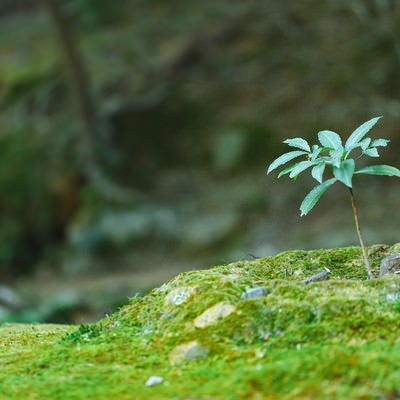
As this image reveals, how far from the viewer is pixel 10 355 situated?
2.77 meters

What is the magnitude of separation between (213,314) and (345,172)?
852 mm

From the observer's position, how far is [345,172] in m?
2.68

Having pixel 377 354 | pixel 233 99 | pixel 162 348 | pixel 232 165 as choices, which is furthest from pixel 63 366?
pixel 233 99

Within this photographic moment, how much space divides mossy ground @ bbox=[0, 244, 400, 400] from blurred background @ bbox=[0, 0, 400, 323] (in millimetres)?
9057

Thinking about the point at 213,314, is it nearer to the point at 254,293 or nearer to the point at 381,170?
the point at 254,293

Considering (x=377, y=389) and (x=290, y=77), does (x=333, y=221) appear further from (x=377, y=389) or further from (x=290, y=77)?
(x=377, y=389)

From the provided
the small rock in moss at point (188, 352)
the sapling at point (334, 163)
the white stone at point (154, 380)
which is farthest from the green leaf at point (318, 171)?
the white stone at point (154, 380)

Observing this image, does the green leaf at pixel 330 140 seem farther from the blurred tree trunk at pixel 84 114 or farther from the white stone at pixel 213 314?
the blurred tree trunk at pixel 84 114

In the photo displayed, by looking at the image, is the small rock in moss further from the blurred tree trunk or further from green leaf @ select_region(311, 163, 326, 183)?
the blurred tree trunk

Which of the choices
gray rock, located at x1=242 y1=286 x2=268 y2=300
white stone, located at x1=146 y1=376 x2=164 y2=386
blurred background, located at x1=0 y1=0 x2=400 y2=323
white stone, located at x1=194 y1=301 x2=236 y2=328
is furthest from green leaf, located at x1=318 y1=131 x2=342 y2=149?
blurred background, located at x1=0 y1=0 x2=400 y2=323

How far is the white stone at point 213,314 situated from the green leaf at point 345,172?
726 mm

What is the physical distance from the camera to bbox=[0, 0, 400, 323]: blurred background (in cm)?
1370

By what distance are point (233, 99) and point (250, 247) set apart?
5.06 meters

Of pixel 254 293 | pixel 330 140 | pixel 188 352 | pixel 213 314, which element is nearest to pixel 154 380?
pixel 188 352
